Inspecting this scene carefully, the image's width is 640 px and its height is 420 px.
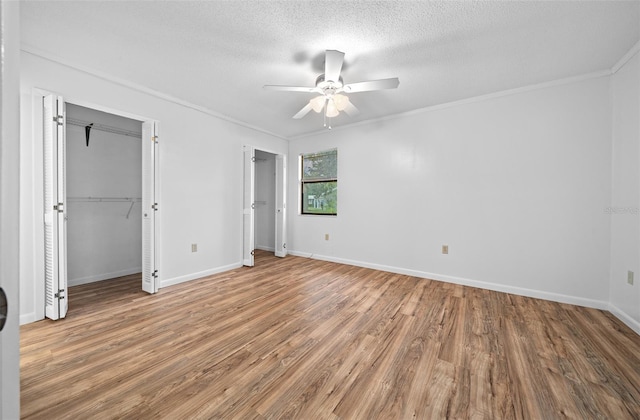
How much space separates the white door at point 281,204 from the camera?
16.1ft

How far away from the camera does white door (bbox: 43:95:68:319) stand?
225 centimetres

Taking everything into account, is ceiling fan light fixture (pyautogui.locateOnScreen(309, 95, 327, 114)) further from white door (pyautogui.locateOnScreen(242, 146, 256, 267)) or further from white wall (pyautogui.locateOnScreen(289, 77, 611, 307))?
white door (pyautogui.locateOnScreen(242, 146, 256, 267))

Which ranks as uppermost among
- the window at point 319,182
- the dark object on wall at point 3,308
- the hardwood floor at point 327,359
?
the window at point 319,182

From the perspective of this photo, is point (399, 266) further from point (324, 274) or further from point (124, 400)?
point (124, 400)

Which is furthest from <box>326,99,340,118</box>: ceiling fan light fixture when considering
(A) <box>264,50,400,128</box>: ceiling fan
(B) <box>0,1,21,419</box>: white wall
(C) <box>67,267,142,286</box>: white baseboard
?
(C) <box>67,267,142,286</box>: white baseboard

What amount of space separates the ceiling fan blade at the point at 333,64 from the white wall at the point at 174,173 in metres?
2.19

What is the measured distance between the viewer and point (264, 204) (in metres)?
5.85

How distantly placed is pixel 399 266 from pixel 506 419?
2557mm

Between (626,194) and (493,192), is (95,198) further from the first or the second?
(626,194)

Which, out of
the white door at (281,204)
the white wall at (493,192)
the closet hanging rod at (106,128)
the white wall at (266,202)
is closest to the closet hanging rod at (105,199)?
the closet hanging rod at (106,128)

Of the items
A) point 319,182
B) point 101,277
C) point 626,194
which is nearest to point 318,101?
point 319,182

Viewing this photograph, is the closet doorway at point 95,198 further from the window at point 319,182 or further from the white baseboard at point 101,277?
the window at point 319,182

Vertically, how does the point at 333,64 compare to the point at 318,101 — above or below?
above

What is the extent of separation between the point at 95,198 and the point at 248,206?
2063 mm
